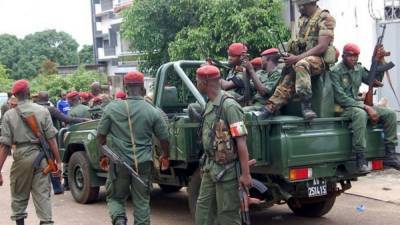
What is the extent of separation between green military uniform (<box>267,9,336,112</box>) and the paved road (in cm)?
185

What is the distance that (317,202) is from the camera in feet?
23.2

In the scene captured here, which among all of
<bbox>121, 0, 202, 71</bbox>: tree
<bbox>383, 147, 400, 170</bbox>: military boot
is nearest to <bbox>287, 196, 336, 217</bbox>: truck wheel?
<bbox>383, 147, 400, 170</bbox>: military boot

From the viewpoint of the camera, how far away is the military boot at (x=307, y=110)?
18.9 ft

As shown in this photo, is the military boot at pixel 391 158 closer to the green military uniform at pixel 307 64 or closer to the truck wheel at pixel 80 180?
the green military uniform at pixel 307 64

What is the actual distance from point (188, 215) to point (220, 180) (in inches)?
119

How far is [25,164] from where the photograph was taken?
6.16 m

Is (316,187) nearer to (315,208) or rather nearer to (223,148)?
(315,208)

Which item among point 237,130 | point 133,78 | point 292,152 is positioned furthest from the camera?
point 133,78

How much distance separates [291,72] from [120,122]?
72.9 inches

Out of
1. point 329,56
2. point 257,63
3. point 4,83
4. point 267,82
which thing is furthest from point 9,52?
point 329,56

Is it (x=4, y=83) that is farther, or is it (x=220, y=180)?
(x=4, y=83)

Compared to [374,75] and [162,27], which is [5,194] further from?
[162,27]

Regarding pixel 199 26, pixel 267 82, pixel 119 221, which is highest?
pixel 199 26

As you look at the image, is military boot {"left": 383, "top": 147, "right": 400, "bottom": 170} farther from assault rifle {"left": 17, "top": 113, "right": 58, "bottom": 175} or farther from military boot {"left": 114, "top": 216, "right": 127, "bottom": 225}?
assault rifle {"left": 17, "top": 113, "right": 58, "bottom": 175}
